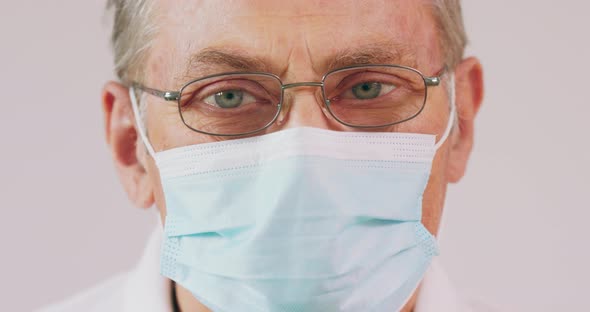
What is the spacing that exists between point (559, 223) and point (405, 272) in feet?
5.82

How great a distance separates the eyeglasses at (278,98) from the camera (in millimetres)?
2658

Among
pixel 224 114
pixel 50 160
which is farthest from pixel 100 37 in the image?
pixel 224 114

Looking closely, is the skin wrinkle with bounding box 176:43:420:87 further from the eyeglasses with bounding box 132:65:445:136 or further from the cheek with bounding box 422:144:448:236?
the cheek with bounding box 422:144:448:236

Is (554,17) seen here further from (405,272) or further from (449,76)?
(405,272)

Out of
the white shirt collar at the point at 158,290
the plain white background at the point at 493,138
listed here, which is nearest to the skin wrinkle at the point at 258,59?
the white shirt collar at the point at 158,290

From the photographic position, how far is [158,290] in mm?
3105

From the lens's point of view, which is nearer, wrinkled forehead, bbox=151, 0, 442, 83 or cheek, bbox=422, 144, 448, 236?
wrinkled forehead, bbox=151, 0, 442, 83

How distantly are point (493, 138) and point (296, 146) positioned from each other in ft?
6.42

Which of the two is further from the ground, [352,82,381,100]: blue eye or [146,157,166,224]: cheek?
[352,82,381,100]: blue eye

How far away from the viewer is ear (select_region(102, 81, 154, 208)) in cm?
305

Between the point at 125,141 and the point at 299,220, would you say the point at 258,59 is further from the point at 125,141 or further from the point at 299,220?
the point at 125,141

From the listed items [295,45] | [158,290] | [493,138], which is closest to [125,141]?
[158,290]

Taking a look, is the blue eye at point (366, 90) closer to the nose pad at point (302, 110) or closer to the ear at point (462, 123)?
the nose pad at point (302, 110)

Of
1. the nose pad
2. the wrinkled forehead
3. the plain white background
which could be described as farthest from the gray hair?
the plain white background
